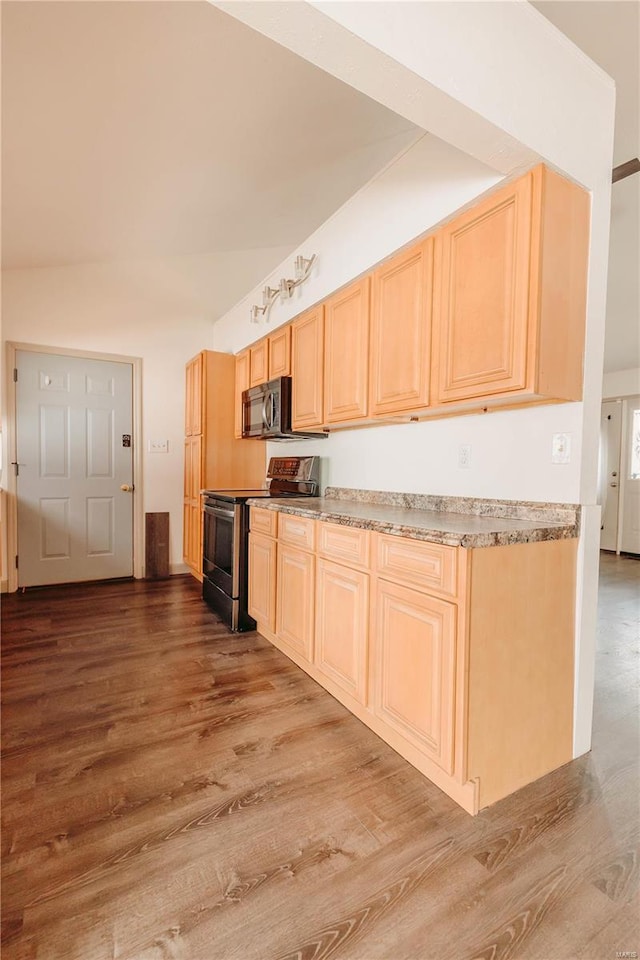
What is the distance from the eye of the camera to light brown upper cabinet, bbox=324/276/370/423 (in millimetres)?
2473

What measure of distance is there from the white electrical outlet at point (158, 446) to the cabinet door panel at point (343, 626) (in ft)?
9.24

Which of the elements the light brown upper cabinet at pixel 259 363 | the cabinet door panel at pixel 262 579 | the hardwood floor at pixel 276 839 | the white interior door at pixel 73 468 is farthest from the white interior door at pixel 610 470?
the white interior door at pixel 73 468

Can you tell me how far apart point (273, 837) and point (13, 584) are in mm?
3504

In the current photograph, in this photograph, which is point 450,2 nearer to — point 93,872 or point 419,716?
point 419,716

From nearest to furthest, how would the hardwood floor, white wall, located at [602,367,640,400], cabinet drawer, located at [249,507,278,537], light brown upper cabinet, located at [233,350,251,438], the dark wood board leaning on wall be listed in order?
the hardwood floor → cabinet drawer, located at [249,507,278,537] → light brown upper cabinet, located at [233,350,251,438] → the dark wood board leaning on wall → white wall, located at [602,367,640,400]

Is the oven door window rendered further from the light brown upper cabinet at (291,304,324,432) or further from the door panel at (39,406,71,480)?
the door panel at (39,406,71,480)

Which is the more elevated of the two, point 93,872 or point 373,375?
point 373,375

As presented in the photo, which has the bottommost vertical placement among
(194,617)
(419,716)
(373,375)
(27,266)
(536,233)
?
(194,617)

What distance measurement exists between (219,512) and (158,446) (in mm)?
1566

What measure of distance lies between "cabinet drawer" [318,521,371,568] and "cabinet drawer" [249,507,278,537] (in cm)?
53

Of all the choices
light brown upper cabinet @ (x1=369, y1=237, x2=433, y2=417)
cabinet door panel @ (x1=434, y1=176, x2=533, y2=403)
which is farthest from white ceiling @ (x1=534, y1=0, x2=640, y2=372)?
light brown upper cabinet @ (x1=369, y1=237, x2=433, y2=417)

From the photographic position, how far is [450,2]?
1.26 metres

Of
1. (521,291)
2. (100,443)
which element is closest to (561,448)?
(521,291)

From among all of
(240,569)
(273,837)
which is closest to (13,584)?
(240,569)
